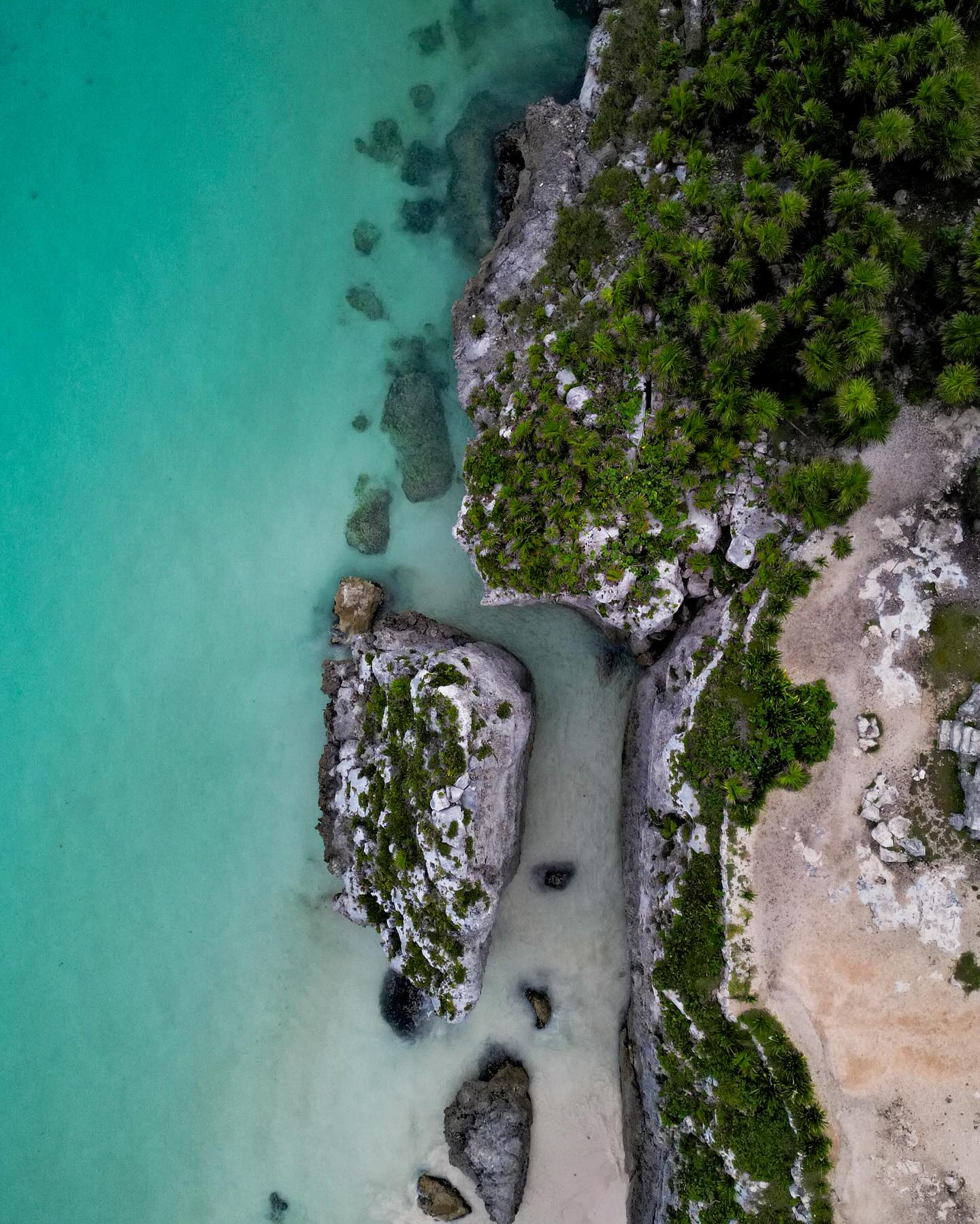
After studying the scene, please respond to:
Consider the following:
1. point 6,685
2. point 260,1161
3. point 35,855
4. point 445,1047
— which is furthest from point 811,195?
point 260,1161

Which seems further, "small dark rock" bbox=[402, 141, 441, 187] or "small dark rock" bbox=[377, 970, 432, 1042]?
"small dark rock" bbox=[402, 141, 441, 187]

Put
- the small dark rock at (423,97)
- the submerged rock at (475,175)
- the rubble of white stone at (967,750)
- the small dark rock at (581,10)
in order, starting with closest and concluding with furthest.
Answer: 1. the rubble of white stone at (967,750)
2. the small dark rock at (581,10)
3. the submerged rock at (475,175)
4. the small dark rock at (423,97)

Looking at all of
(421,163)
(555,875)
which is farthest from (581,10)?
(555,875)

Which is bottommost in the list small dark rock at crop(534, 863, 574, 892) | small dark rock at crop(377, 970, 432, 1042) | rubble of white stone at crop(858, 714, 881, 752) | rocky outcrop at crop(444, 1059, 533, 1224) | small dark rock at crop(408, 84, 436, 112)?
rocky outcrop at crop(444, 1059, 533, 1224)

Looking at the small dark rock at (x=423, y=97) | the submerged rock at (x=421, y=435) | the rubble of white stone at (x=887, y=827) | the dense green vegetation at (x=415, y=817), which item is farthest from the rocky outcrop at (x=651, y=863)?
the small dark rock at (x=423, y=97)

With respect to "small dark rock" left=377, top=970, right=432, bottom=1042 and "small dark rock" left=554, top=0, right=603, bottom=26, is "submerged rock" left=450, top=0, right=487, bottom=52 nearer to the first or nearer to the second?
"small dark rock" left=554, top=0, right=603, bottom=26

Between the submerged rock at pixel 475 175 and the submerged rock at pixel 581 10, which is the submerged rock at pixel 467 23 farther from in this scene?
the submerged rock at pixel 581 10

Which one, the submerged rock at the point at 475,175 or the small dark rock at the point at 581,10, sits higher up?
the small dark rock at the point at 581,10

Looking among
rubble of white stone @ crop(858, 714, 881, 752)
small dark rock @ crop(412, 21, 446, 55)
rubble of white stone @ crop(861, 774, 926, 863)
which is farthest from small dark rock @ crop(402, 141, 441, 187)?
rubble of white stone @ crop(861, 774, 926, 863)
